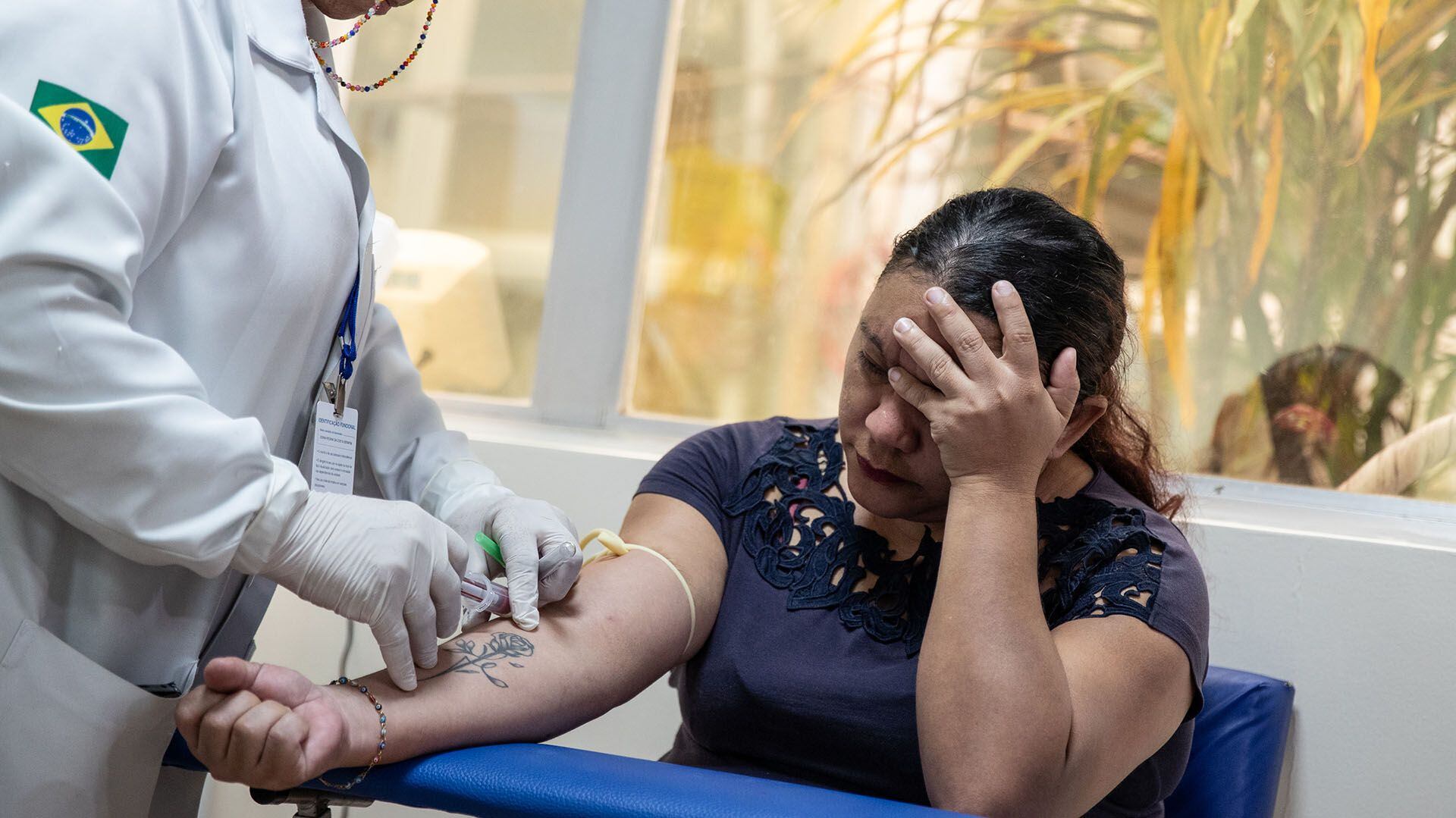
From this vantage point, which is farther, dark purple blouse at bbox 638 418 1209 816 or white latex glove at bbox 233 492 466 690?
dark purple blouse at bbox 638 418 1209 816

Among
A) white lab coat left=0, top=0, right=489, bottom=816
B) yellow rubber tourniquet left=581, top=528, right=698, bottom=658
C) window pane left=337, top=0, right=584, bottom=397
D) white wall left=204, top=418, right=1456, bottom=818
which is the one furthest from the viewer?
window pane left=337, top=0, right=584, bottom=397

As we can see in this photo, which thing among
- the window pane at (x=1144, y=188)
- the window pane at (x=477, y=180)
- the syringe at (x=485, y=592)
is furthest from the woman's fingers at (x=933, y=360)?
the window pane at (x=477, y=180)

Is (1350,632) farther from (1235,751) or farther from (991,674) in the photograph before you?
(991,674)

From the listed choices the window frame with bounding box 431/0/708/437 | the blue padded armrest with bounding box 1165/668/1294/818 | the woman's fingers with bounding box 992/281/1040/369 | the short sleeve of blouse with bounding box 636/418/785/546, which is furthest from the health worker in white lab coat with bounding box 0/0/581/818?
the window frame with bounding box 431/0/708/437

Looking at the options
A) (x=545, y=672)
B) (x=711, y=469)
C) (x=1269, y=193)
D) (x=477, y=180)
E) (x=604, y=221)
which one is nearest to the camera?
(x=545, y=672)

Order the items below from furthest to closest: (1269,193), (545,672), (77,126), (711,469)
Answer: (1269,193) → (711,469) → (545,672) → (77,126)

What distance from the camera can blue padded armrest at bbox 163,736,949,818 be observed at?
97 cm

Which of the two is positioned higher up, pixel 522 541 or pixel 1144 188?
pixel 1144 188

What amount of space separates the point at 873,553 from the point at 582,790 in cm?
65

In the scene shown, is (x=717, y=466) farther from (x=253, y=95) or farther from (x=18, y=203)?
(x=18, y=203)

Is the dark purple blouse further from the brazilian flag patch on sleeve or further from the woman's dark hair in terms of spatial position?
the brazilian flag patch on sleeve

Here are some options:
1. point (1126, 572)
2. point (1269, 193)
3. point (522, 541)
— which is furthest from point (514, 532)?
point (1269, 193)

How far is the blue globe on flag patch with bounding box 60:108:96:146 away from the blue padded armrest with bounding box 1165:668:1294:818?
1608mm

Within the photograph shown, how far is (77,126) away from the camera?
947mm
